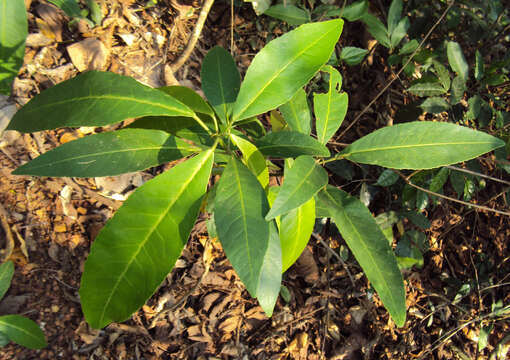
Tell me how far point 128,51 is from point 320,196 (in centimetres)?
119

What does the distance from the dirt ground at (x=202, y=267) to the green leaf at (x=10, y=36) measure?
1.87 feet

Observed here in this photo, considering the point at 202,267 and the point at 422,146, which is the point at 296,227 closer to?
the point at 422,146

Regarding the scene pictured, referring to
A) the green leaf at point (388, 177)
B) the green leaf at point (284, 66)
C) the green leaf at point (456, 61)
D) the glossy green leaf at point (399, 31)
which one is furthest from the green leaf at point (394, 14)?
the green leaf at point (284, 66)

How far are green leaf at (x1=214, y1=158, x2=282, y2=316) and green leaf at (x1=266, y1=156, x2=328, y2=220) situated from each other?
0.05 meters

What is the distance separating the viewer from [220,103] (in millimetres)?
994

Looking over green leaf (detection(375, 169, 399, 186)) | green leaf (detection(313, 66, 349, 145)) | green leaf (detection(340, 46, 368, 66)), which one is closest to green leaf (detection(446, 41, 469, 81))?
green leaf (detection(340, 46, 368, 66))

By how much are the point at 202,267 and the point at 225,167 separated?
0.83 metres

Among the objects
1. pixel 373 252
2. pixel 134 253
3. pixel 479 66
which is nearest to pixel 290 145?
pixel 373 252

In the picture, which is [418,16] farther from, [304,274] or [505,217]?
[304,274]

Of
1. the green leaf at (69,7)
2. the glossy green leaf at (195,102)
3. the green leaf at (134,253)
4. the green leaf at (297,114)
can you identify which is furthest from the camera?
the green leaf at (69,7)

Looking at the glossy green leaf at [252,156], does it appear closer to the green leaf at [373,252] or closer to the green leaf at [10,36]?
the green leaf at [373,252]

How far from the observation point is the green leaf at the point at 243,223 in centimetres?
73

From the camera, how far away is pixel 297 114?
1110 mm

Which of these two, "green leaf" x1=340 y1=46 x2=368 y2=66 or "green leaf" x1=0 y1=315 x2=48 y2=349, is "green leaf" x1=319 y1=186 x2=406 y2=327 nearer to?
"green leaf" x1=340 y1=46 x2=368 y2=66
